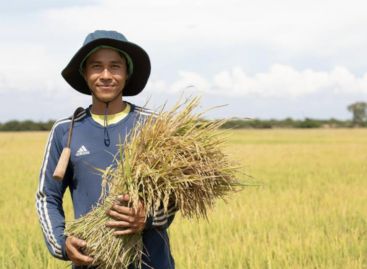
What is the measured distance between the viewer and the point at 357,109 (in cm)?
10275

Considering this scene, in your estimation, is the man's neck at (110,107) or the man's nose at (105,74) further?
the man's neck at (110,107)

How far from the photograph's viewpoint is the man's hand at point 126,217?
168cm

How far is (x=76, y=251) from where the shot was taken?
183cm

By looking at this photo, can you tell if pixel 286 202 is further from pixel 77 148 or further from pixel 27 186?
pixel 27 186

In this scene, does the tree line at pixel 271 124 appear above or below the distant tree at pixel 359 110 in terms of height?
below

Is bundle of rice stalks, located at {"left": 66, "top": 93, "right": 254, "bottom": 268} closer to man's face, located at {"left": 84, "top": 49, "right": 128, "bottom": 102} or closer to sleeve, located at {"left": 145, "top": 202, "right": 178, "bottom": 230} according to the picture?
sleeve, located at {"left": 145, "top": 202, "right": 178, "bottom": 230}

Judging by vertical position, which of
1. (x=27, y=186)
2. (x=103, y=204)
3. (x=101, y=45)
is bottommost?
(x=27, y=186)

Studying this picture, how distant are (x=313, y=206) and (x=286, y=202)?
44 centimetres

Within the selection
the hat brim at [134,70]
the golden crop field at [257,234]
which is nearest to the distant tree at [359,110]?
the golden crop field at [257,234]

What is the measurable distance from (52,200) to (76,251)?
352 millimetres

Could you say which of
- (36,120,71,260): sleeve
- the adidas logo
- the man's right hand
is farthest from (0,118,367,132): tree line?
the man's right hand

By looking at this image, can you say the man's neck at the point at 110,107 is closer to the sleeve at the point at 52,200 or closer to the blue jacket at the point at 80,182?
the blue jacket at the point at 80,182

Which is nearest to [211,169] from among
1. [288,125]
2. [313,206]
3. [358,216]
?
[358,216]

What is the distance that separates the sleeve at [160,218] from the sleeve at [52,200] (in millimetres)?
468
